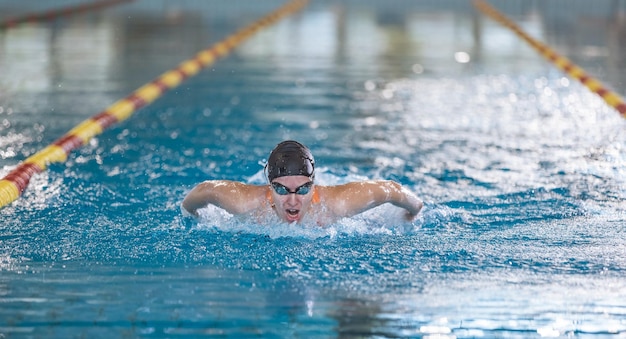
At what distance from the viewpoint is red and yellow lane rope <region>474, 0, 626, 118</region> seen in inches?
281

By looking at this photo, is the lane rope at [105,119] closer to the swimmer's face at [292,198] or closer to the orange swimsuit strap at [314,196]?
the orange swimsuit strap at [314,196]

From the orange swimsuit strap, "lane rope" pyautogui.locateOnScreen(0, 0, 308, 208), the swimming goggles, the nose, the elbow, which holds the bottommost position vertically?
the nose

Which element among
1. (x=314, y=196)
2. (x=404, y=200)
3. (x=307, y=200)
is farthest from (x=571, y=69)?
(x=307, y=200)

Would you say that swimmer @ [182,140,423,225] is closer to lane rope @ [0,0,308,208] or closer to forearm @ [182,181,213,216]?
forearm @ [182,181,213,216]

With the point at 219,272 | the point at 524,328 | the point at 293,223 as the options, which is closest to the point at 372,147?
the point at 293,223

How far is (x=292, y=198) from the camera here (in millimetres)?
3738

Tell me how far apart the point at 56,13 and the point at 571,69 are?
7.35 metres

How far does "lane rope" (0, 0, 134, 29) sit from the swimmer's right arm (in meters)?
8.09

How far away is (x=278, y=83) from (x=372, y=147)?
8.07 feet

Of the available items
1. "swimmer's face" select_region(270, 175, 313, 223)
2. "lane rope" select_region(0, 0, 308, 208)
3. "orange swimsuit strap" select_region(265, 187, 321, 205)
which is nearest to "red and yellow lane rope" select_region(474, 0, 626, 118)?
"lane rope" select_region(0, 0, 308, 208)

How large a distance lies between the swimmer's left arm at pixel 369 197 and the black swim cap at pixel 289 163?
0.31 m

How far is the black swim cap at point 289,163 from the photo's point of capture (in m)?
3.67

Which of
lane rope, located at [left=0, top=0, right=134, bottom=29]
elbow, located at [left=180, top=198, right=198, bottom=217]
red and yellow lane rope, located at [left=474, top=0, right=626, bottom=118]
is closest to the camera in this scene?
elbow, located at [left=180, top=198, right=198, bottom=217]

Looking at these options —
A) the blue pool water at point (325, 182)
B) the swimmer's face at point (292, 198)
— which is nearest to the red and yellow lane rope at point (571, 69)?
the blue pool water at point (325, 182)
